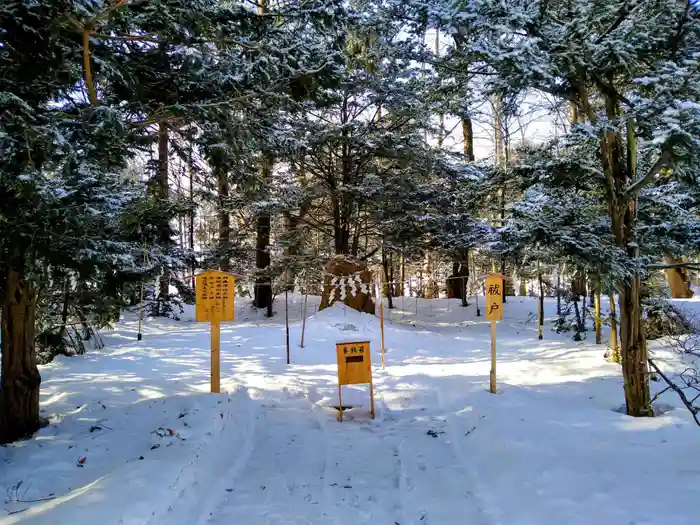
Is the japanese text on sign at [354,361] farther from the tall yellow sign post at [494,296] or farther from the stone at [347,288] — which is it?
the stone at [347,288]

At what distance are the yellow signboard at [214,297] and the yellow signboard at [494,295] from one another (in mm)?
4383

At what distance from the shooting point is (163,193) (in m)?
7.02

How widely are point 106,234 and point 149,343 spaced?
7507 mm

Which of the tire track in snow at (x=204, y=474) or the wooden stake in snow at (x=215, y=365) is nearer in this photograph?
the tire track in snow at (x=204, y=474)

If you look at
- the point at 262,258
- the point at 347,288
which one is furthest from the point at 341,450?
the point at 262,258

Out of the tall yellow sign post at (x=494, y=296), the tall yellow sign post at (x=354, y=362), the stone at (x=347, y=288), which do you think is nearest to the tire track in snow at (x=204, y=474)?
the tall yellow sign post at (x=354, y=362)

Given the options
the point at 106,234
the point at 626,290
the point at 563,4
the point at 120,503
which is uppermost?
the point at 563,4

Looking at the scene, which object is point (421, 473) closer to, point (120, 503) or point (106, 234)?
point (120, 503)

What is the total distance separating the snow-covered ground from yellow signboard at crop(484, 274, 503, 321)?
1309mm

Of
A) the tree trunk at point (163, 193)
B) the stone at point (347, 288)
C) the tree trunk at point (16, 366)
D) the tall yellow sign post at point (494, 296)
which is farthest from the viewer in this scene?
the stone at point (347, 288)

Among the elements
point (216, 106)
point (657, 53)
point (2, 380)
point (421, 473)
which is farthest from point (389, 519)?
point (657, 53)

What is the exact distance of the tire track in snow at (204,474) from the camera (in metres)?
3.75

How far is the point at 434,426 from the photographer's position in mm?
6504

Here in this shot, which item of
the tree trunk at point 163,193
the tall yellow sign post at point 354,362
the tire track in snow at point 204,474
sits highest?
the tree trunk at point 163,193
